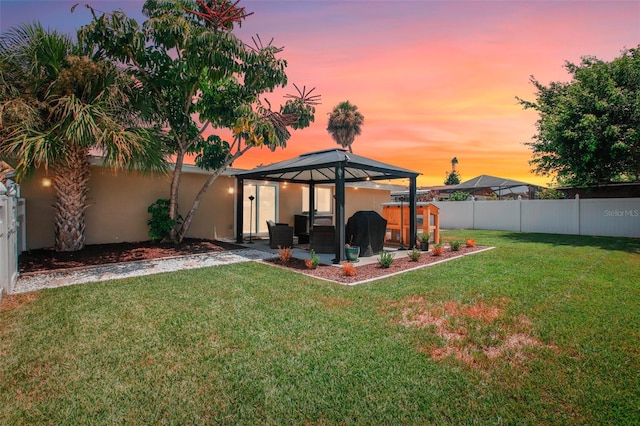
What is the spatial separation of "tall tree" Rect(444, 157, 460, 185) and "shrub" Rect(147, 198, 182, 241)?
49054 mm

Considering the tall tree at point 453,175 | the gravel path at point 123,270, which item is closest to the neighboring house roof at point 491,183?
the gravel path at point 123,270

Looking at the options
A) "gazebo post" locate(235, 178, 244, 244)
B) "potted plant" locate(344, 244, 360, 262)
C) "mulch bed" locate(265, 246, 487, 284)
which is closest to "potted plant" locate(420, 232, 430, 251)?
"mulch bed" locate(265, 246, 487, 284)

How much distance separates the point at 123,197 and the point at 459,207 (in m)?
17.0

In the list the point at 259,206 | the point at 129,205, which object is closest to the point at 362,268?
the point at 259,206

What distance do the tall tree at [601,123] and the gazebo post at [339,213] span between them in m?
9.93

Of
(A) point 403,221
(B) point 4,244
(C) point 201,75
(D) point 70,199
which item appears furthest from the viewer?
(A) point 403,221

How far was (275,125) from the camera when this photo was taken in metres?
9.48

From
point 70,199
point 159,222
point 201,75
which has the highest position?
point 201,75

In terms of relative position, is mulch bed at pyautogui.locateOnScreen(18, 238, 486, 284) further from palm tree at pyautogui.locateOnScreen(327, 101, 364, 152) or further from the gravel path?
palm tree at pyautogui.locateOnScreen(327, 101, 364, 152)

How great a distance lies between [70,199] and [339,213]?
6.59 meters

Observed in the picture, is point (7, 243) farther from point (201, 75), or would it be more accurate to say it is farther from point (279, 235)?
point (279, 235)

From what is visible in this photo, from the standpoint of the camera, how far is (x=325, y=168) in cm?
895

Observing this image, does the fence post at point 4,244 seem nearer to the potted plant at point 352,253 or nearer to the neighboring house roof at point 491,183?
the potted plant at point 352,253

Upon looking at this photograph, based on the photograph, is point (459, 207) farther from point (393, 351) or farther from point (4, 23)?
point (4, 23)
